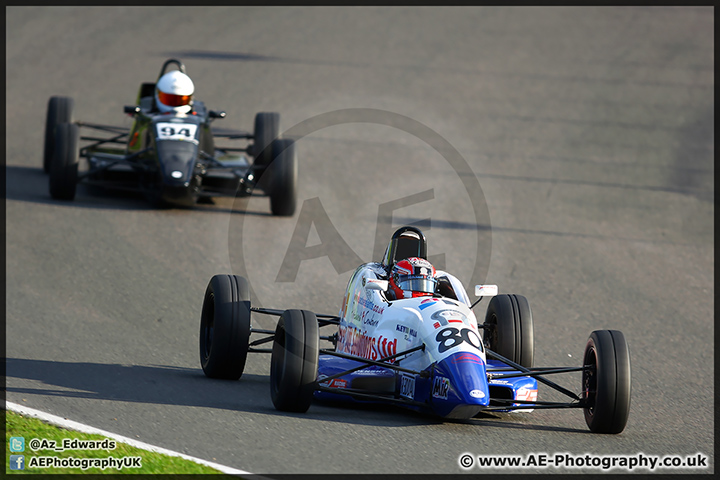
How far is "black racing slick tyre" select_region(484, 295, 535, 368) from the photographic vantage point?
8141 mm

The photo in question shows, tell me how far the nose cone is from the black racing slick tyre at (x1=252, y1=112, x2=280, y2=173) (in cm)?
818

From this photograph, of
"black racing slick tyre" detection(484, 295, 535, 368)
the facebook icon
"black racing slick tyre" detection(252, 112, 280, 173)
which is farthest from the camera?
"black racing slick tyre" detection(252, 112, 280, 173)

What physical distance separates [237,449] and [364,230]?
8.27 meters

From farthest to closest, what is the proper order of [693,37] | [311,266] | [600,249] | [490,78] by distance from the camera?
[693,37]
[490,78]
[600,249]
[311,266]

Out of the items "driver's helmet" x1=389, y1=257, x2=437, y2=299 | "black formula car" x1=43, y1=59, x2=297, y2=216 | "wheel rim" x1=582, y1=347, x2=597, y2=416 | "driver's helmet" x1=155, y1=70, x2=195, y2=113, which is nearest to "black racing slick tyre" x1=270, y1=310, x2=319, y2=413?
"driver's helmet" x1=389, y1=257, x2=437, y2=299

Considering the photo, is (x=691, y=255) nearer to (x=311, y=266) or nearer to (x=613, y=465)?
(x=311, y=266)

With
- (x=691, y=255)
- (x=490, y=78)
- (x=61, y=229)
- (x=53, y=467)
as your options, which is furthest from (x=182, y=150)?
(x=490, y=78)

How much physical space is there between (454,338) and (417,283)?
0.99m

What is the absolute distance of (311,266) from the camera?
42.4ft

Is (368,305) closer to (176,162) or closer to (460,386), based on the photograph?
(460,386)

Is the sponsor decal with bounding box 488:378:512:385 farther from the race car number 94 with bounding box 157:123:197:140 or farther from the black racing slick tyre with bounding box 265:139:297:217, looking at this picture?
the race car number 94 with bounding box 157:123:197:140

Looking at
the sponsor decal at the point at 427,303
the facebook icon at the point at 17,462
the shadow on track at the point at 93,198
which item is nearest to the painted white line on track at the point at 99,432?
the facebook icon at the point at 17,462

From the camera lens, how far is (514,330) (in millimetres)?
8164

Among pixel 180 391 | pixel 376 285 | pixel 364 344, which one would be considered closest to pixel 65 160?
pixel 180 391
